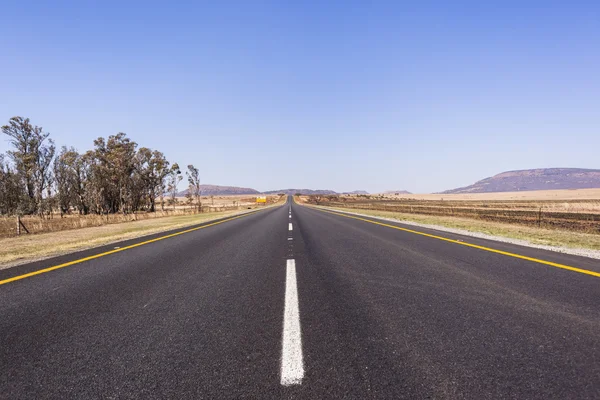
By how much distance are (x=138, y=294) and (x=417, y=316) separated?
3875 mm

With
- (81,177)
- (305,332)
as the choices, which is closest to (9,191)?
(81,177)

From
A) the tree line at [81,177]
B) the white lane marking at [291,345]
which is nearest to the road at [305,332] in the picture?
the white lane marking at [291,345]

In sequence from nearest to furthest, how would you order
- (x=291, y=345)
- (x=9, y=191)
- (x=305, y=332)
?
1. (x=291, y=345)
2. (x=305, y=332)
3. (x=9, y=191)

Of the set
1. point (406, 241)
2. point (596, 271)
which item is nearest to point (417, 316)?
point (596, 271)

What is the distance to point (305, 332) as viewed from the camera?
3178 millimetres

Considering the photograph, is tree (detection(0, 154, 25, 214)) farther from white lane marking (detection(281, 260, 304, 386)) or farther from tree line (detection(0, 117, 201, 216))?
white lane marking (detection(281, 260, 304, 386))

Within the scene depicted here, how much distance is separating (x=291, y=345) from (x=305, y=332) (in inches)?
13.2

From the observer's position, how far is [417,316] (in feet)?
11.9

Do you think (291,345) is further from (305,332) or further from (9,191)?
(9,191)

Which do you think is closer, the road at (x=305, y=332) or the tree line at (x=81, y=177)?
the road at (x=305, y=332)

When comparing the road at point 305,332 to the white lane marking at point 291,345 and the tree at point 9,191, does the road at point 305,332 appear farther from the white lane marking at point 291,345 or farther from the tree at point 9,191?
the tree at point 9,191

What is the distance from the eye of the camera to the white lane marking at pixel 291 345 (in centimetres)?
236

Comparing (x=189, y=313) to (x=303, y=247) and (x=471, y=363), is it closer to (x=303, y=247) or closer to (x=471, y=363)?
(x=471, y=363)

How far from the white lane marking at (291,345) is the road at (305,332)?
15mm
